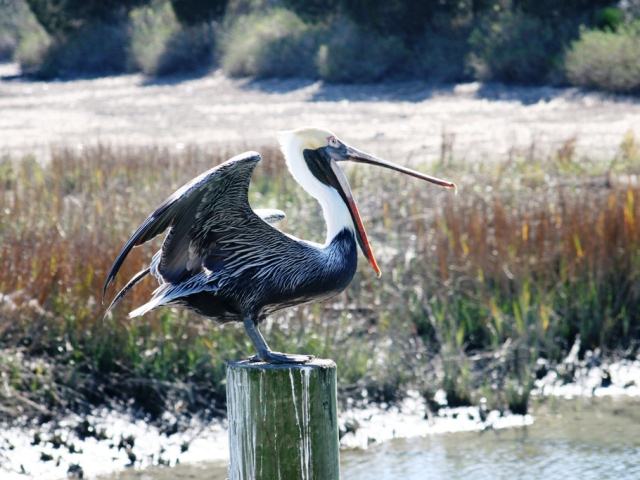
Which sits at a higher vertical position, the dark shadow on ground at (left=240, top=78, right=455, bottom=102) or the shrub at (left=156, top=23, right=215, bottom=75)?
the shrub at (left=156, top=23, right=215, bottom=75)

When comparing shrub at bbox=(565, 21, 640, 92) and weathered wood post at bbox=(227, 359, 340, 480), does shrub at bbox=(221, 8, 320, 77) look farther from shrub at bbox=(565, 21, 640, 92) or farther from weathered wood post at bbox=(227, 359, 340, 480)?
weathered wood post at bbox=(227, 359, 340, 480)

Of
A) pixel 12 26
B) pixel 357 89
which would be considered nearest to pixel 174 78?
pixel 357 89

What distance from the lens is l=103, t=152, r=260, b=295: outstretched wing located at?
4234 mm

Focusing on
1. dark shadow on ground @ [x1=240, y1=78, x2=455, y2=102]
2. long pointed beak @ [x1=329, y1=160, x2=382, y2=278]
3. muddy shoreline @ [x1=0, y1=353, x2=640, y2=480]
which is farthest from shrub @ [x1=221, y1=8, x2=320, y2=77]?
long pointed beak @ [x1=329, y1=160, x2=382, y2=278]

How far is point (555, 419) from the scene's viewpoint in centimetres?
733

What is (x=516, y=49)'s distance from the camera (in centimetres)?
2003

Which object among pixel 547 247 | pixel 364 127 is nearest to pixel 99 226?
pixel 547 247

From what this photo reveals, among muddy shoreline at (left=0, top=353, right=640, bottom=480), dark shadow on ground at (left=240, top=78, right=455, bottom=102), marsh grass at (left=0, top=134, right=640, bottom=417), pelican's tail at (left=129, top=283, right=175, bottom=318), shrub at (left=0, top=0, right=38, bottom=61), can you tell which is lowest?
muddy shoreline at (left=0, top=353, right=640, bottom=480)

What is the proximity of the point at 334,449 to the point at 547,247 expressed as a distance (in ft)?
14.8

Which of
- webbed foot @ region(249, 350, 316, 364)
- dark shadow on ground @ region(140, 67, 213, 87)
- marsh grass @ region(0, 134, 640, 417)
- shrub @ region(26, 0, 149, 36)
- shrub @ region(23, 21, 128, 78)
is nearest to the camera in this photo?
webbed foot @ region(249, 350, 316, 364)

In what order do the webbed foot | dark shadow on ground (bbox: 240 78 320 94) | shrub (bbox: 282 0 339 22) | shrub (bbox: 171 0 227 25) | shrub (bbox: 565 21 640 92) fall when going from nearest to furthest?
the webbed foot < shrub (bbox: 565 21 640 92) < dark shadow on ground (bbox: 240 78 320 94) < shrub (bbox: 282 0 339 22) < shrub (bbox: 171 0 227 25)

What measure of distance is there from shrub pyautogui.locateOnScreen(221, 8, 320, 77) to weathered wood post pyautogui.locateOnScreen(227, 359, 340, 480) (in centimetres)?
2057

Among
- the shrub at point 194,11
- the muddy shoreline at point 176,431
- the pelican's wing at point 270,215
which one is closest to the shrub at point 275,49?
the shrub at point 194,11

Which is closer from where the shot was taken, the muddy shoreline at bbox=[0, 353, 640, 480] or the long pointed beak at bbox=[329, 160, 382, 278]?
the long pointed beak at bbox=[329, 160, 382, 278]
